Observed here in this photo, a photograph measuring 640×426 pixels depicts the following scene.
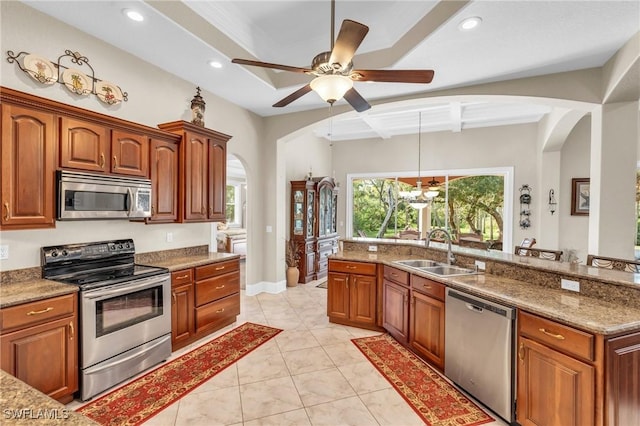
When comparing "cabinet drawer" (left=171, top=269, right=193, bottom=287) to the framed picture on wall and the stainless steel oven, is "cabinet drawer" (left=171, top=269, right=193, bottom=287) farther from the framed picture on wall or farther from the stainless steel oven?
the framed picture on wall

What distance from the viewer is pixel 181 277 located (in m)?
3.21

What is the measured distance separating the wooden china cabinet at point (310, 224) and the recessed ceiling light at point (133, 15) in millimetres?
3985

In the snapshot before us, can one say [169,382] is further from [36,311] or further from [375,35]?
[375,35]

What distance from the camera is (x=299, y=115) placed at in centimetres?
516

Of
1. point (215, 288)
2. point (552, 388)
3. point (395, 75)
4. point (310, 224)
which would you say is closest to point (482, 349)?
point (552, 388)

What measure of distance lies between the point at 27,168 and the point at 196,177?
1530 millimetres

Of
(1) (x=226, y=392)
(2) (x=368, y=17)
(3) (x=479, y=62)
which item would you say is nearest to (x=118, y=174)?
(1) (x=226, y=392)

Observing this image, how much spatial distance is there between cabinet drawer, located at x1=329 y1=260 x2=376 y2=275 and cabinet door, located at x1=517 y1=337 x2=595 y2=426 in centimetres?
185

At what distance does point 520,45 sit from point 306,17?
2.12m

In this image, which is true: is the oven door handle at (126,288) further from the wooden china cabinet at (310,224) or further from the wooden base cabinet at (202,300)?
the wooden china cabinet at (310,224)

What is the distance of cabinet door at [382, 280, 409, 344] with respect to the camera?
10.6 feet

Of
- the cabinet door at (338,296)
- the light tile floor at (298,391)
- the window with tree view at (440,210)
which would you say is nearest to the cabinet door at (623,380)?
the light tile floor at (298,391)

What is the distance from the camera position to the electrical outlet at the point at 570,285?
2.27 m

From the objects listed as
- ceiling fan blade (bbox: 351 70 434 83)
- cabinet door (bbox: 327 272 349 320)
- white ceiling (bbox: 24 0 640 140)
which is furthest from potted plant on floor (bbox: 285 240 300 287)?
ceiling fan blade (bbox: 351 70 434 83)
